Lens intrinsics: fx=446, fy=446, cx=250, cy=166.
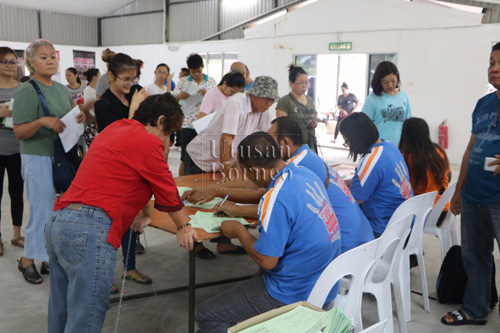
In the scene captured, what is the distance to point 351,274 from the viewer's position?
1.81 m

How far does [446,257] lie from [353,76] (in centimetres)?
1081

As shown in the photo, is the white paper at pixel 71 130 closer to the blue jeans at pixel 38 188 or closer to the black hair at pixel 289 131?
the blue jeans at pixel 38 188

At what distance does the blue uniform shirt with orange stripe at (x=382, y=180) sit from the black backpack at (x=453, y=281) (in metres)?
0.60

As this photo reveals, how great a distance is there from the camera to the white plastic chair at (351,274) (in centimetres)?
168

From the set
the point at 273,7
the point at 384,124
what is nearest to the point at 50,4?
the point at 273,7

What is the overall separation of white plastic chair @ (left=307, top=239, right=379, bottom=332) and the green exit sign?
8.15m

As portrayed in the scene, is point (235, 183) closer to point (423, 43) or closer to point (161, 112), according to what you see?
point (161, 112)

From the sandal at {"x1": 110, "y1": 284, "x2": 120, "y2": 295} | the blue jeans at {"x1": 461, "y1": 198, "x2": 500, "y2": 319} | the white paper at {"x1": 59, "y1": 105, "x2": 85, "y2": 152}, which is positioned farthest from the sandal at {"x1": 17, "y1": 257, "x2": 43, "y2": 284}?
the blue jeans at {"x1": 461, "y1": 198, "x2": 500, "y2": 319}

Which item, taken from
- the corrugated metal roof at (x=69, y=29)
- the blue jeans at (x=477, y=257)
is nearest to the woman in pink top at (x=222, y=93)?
the blue jeans at (x=477, y=257)

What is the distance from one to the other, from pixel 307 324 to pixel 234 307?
2.80 ft

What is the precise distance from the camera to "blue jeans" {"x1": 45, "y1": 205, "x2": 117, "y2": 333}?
1.65 meters

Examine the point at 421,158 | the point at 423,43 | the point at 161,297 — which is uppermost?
the point at 423,43

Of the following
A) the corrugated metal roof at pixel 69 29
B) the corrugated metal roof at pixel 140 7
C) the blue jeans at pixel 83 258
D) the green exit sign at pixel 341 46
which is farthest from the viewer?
the corrugated metal roof at pixel 69 29

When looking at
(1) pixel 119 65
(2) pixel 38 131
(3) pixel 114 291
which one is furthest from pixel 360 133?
(2) pixel 38 131
